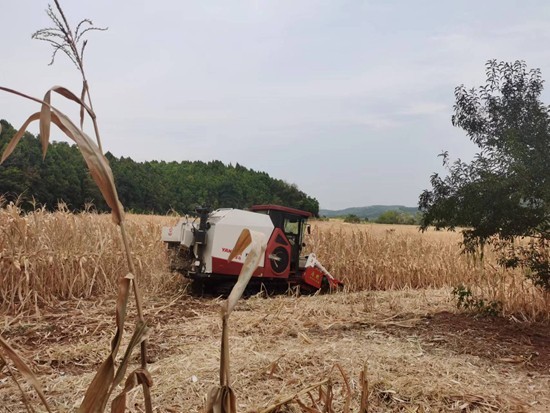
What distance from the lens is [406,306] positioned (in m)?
7.51

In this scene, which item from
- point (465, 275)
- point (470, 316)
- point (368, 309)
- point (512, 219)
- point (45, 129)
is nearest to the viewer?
point (45, 129)

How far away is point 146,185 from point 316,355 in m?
31.3

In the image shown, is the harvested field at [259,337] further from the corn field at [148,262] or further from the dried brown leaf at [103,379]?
the dried brown leaf at [103,379]

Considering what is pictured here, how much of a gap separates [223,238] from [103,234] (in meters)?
2.37

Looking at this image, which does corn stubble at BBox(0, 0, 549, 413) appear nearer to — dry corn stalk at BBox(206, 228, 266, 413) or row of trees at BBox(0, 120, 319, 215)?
dry corn stalk at BBox(206, 228, 266, 413)

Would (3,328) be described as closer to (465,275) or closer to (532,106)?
(532,106)

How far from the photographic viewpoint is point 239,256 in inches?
357

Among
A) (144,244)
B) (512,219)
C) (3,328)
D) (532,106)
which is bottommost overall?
(3,328)

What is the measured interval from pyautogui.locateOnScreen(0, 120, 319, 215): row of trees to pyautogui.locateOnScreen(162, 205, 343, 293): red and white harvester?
14757 mm

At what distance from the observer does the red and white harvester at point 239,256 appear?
30.0 ft

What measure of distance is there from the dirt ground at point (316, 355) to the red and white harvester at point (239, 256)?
1582mm

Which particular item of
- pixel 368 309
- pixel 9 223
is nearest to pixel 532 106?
pixel 368 309

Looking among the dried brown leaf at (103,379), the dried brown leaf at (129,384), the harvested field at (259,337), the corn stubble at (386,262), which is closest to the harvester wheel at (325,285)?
the corn stubble at (386,262)

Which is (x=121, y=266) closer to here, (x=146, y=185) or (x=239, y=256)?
(x=239, y=256)
